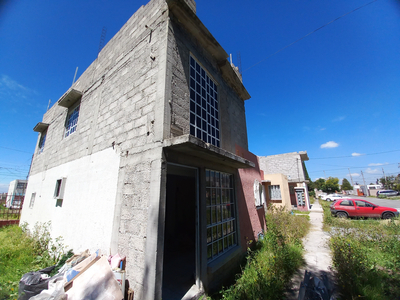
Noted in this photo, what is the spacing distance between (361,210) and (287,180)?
5918 mm

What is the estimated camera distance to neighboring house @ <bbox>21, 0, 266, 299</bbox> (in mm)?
3025

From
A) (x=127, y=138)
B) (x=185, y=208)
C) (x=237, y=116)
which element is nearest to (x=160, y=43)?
(x=127, y=138)

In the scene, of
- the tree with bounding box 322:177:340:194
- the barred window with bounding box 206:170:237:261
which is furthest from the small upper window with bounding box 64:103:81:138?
the tree with bounding box 322:177:340:194

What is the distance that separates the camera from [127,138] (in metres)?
3.75

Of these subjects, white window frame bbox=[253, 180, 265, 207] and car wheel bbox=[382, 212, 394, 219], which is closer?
white window frame bbox=[253, 180, 265, 207]

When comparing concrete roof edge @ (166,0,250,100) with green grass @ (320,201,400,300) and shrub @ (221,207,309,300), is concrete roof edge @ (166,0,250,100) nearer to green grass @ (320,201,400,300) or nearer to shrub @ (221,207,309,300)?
shrub @ (221,207,309,300)

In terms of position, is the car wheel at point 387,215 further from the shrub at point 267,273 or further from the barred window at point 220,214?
the barred window at point 220,214

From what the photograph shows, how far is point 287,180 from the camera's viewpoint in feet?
52.9

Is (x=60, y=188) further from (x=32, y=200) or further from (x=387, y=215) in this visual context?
(x=387, y=215)

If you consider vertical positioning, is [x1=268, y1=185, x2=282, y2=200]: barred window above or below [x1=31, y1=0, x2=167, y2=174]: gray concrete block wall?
below

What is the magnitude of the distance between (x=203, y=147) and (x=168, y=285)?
10.6ft

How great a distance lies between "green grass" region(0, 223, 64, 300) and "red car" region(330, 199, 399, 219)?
1503 centimetres

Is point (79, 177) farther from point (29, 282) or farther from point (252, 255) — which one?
point (252, 255)

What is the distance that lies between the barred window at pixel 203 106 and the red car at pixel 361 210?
11.5 m
